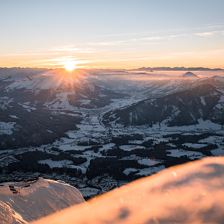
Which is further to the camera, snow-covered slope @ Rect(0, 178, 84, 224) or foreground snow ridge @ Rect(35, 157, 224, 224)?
snow-covered slope @ Rect(0, 178, 84, 224)

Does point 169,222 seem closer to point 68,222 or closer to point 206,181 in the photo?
point 68,222

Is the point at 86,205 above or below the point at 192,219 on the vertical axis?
below

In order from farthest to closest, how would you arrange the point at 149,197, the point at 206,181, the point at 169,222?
the point at 206,181 < the point at 149,197 < the point at 169,222

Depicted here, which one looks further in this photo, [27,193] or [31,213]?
[27,193]

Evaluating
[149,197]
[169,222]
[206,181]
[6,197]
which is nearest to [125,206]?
[149,197]

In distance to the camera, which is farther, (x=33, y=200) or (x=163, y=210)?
(x=33, y=200)

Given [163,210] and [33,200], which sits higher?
[163,210]

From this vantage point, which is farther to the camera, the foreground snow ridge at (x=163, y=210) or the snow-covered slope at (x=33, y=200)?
the snow-covered slope at (x=33, y=200)

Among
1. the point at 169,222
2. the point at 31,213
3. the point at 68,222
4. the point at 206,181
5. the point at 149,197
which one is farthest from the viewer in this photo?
the point at 206,181
